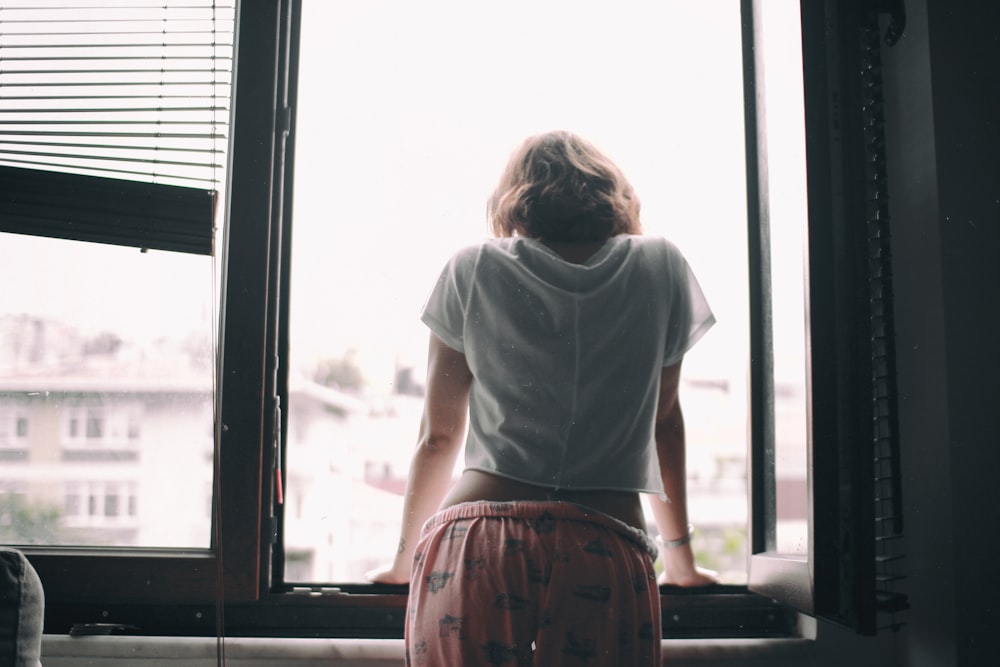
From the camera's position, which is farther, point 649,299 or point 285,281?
point 285,281

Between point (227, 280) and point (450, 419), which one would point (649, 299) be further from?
point (227, 280)

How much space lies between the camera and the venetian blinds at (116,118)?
4.20ft

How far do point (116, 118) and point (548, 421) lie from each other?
3.19 feet

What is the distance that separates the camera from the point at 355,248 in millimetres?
1361

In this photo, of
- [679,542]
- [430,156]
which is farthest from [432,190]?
[679,542]

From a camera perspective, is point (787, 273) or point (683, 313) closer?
point (683, 313)

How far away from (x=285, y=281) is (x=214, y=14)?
1.62ft

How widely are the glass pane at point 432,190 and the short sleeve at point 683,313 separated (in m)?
0.33

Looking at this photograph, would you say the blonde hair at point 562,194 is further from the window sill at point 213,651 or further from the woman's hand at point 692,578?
the window sill at point 213,651

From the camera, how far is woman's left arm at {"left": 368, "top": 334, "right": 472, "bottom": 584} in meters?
1.07

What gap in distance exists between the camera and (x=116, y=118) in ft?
4.39

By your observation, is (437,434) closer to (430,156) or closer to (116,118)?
(430,156)

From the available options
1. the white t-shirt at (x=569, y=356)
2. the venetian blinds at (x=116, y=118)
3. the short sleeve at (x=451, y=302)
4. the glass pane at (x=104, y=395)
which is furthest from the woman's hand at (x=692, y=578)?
the venetian blinds at (x=116, y=118)

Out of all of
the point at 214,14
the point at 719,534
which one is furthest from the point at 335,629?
the point at 214,14
